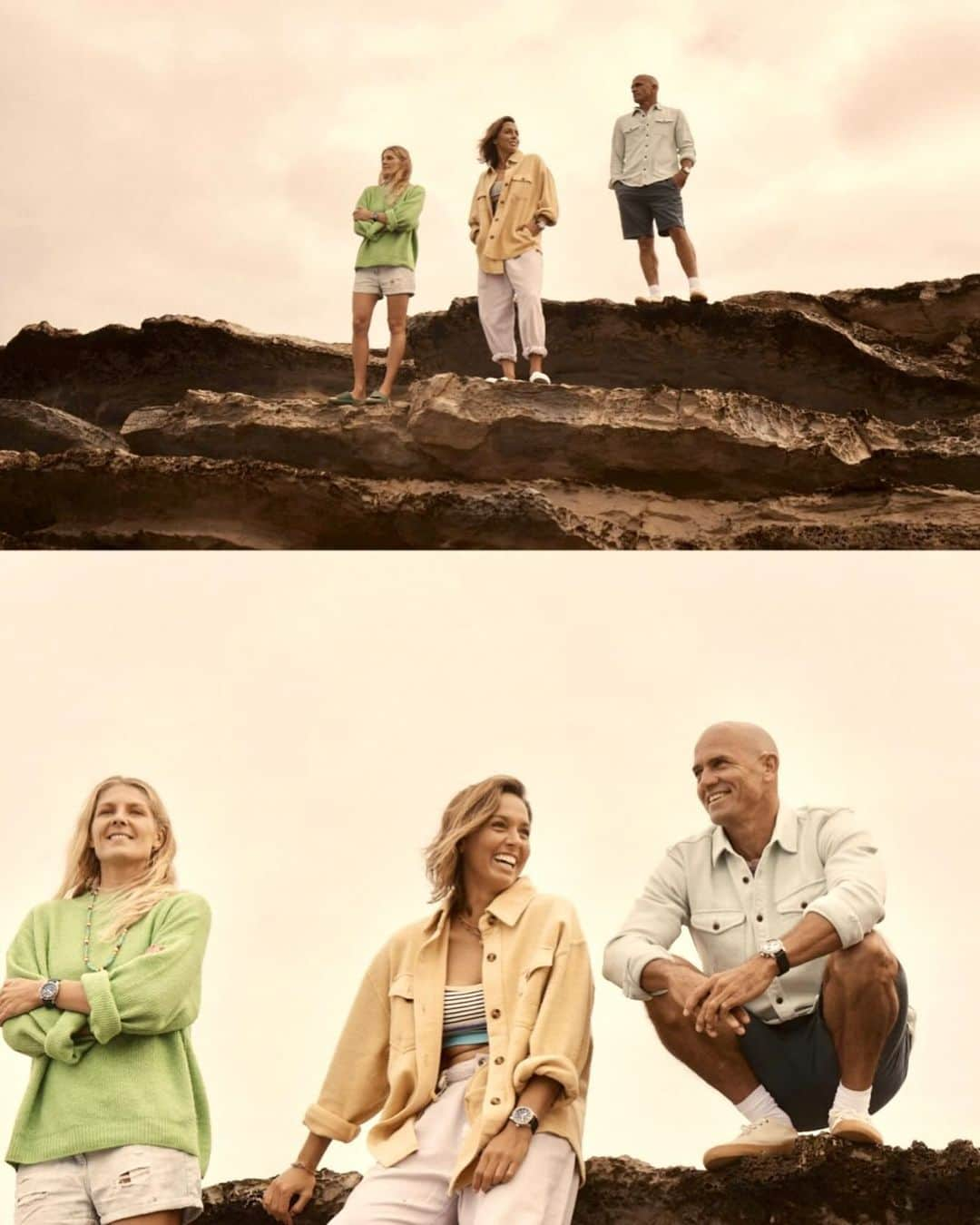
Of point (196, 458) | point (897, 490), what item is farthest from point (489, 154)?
point (897, 490)

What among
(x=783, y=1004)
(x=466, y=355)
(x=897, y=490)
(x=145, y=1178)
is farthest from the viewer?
(x=466, y=355)

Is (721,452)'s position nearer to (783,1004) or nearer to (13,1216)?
(783,1004)

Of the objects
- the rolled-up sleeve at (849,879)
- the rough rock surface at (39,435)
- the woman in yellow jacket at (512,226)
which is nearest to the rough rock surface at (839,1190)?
the rolled-up sleeve at (849,879)

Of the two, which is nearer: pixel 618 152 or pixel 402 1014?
pixel 402 1014

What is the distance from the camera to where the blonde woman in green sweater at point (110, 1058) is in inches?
177

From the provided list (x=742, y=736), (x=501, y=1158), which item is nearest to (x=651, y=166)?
(x=742, y=736)

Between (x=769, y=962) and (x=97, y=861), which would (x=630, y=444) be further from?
(x=769, y=962)

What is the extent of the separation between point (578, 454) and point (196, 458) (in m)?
2.25

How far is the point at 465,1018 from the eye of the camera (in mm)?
4770

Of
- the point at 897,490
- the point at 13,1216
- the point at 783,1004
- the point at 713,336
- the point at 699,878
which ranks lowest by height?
the point at 13,1216

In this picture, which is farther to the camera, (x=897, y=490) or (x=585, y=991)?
(x=897, y=490)

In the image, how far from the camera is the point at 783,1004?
15.6 ft

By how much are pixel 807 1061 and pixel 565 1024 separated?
2.49 feet

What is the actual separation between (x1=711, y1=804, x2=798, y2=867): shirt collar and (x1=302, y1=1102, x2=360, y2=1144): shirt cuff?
142 centimetres
